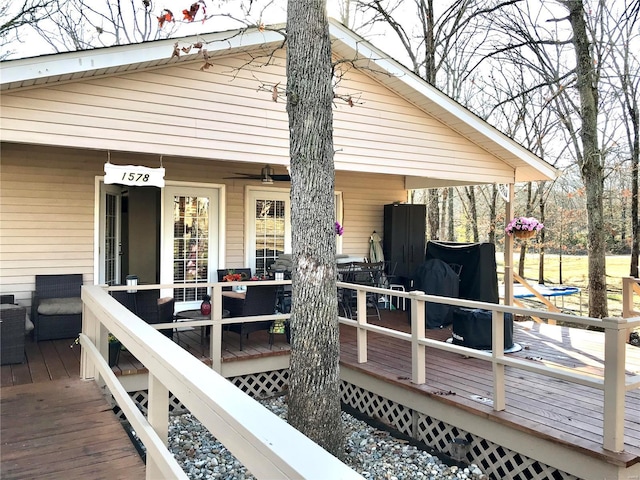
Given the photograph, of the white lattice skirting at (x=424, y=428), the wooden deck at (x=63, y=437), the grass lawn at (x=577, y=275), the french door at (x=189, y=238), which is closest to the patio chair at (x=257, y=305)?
the white lattice skirting at (x=424, y=428)

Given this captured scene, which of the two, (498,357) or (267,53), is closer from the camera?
(498,357)

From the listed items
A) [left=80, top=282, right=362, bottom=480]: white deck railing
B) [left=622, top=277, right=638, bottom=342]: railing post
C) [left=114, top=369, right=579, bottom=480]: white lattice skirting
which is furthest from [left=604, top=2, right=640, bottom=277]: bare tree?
[left=80, top=282, right=362, bottom=480]: white deck railing

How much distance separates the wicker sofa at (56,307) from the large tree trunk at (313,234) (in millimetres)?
3601

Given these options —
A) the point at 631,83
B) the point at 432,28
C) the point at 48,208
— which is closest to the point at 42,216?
the point at 48,208

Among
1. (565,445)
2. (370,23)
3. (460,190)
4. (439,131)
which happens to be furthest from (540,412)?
(460,190)

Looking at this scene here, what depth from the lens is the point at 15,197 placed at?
6195 mm

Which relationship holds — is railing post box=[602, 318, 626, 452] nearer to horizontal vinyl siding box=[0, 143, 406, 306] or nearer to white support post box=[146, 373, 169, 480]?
white support post box=[146, 373, 169, 480]

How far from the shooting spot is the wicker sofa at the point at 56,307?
19.4ft

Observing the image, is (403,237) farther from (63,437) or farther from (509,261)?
(63,437)

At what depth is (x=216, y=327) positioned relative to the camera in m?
5.04

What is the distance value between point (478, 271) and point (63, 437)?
6.51 meters

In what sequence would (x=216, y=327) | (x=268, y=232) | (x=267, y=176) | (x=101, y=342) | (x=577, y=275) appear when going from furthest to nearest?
(x=577, y=275) < (x=268, y=232) < (x=267, y=176) < (x=216, y=327) < (x=101, y=342)

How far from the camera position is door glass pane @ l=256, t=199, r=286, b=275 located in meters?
8.05

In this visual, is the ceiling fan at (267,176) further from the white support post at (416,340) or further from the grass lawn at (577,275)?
the grass lawn at (577,275)
